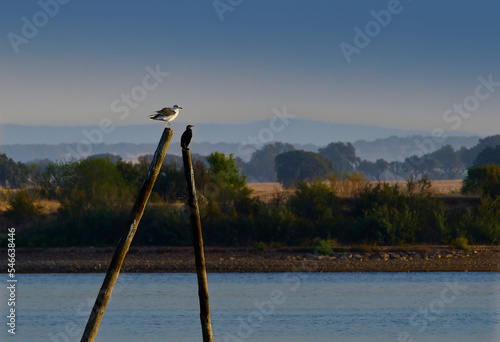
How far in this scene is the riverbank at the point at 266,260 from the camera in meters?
34.2

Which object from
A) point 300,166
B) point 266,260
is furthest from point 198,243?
point 300,166

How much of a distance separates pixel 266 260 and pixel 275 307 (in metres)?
9.43

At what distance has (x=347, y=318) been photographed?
23.2m

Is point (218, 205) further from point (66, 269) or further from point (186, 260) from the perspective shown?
point (66, 269)

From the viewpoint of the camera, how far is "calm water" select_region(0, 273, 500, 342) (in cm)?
2119

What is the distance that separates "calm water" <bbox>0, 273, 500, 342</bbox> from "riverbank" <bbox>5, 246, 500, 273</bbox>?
91 cm

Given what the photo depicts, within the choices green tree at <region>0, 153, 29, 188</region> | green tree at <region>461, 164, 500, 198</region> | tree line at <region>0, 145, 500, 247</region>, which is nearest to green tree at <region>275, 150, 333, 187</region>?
green tree at <region>0, 153, 29, 188</region>

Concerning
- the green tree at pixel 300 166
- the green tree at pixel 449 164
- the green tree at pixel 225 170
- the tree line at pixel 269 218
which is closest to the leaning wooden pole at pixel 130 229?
the tree line at pixel 269 218

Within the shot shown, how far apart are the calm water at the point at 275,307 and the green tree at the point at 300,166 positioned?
7309 cm

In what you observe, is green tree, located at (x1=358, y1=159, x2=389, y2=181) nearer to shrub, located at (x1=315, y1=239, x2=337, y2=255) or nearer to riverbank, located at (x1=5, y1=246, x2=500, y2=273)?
riverbank, located at (x1=5, y1=246, x2=500, y2=273)

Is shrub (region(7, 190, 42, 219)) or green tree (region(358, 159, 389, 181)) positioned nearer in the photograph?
shrub (region(7, 190, 42, 219))

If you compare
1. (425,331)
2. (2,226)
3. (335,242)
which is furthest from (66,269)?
(425,331)

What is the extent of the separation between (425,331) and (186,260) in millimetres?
15283

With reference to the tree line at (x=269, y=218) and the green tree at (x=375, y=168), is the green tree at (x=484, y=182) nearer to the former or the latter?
the tree line at (x=269, y=218)
